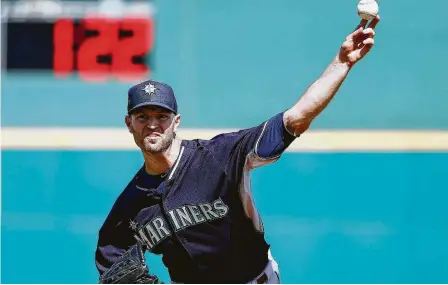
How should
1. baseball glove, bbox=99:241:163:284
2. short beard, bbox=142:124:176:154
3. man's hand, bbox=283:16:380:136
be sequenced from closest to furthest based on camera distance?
1. man's hand, bbox=283:16:380:136
2. short beard, bbox=142:124:176:154
3. baseball glove, bbox=99:241:163:284

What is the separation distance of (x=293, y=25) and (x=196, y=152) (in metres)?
2.34

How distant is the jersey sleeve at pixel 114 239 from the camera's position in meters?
4.05

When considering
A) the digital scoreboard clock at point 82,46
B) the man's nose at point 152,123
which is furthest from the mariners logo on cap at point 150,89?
the digital scoreboard clock at point 82,46

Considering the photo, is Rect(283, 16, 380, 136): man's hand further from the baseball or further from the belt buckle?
the belt buckle

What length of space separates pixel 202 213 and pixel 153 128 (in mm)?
406

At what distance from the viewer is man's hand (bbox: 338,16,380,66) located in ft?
11.4

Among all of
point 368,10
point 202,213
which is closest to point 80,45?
point 202,213

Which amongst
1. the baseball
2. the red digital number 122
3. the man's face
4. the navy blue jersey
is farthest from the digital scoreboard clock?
the baseball

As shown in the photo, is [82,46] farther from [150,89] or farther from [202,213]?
[202,213]

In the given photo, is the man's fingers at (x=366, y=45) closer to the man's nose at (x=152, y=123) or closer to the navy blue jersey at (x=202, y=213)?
the navy blue jersey at (x=202, y=213)

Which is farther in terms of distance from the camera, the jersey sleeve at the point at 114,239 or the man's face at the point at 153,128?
the jersey sleeve at the point at 114,239

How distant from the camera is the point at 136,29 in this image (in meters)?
6.08

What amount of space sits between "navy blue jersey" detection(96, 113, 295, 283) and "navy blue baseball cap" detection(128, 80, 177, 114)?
0.80 feet

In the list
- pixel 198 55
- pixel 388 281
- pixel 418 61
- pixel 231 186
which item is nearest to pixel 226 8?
pixel 198 55
